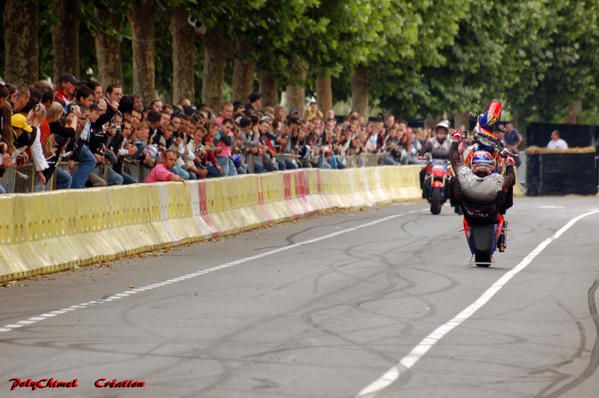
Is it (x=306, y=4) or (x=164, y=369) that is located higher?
(x=306, y=4)

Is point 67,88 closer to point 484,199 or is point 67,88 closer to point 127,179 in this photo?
point 127,179

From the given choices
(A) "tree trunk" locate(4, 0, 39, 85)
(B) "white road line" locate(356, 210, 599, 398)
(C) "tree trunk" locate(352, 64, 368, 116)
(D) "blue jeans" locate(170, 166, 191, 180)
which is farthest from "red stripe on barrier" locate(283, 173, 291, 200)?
(C) "tree trunk" locate(352, 64, 368, 116)

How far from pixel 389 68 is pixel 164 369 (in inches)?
1765

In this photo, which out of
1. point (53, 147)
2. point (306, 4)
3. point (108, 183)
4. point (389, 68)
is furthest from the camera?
point (389, 68)

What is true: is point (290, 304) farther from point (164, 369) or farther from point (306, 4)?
point (306, 4)

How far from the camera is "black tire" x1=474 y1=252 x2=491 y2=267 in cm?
1867

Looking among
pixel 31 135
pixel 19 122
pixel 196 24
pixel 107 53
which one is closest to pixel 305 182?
pixel 196 24

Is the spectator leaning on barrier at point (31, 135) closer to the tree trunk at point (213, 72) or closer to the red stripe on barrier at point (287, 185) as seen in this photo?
the red stripe on barrier at point (287, 185)

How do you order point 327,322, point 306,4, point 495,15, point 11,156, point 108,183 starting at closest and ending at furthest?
point 327,322
point 11,156
point 108,183
point 306,4
point 495,15

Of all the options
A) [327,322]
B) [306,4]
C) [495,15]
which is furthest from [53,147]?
[495,15]

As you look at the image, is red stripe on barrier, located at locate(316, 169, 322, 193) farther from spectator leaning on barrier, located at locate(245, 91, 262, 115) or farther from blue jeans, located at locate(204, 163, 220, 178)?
blue jeans, located at locate(204, 163, 220, 178)

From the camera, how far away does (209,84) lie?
38719 mm

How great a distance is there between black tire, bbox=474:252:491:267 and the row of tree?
1221 centimetres

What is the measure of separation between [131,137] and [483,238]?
21.1ft
